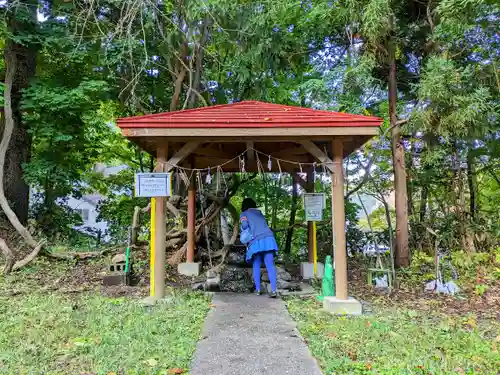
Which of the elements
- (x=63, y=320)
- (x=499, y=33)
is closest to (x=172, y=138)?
(x=63, y=320)

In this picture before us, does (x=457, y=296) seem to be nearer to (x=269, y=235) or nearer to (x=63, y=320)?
(x=269, y=235)

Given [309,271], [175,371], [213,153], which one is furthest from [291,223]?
[175,371]

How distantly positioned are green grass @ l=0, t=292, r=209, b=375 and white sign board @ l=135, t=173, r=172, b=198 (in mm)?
1481

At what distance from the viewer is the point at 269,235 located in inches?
214

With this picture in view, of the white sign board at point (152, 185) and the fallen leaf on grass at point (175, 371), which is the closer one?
the fallen leaf on grass at point (175, 371)

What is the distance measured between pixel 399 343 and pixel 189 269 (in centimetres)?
448

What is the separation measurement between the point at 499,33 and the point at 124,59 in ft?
27.8

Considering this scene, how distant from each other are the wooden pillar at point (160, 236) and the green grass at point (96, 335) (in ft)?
0.87

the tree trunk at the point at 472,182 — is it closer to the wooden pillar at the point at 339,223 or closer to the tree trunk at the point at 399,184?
the tree trunk at the point at 399,184

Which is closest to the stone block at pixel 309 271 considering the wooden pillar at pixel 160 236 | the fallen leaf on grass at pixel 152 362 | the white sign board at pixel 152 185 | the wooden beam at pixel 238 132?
the wooden pillar at pixel 160 236

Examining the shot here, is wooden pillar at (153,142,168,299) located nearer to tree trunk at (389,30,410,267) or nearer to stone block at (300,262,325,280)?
stone block at (300,262,325,280)

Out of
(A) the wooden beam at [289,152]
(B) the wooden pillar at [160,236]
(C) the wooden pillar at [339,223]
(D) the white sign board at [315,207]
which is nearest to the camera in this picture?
(C) the wooden pillar at [339,223]

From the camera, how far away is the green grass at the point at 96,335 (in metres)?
2.90

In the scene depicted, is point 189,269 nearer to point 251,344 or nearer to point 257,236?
point 257,236
